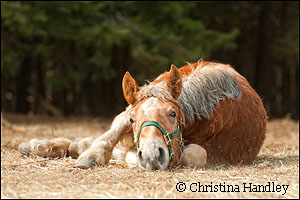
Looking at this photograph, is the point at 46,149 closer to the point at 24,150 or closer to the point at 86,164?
the point at 24,150

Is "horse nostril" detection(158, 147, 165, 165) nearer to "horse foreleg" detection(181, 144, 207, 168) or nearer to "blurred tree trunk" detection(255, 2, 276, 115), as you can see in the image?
"horse foreleg" detection(181, 144, 207, 168)

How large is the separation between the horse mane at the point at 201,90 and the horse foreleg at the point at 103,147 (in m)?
0.70

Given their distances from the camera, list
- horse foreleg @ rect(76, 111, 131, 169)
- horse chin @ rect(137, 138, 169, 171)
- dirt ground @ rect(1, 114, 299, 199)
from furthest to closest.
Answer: horse foreleg @ rect(76, 111, 131, 169) → horse chin @ rect(137, 138, 169, 171) → dirt ground @ rect(1, 114, 299, 199)

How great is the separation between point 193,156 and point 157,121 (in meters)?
0.68

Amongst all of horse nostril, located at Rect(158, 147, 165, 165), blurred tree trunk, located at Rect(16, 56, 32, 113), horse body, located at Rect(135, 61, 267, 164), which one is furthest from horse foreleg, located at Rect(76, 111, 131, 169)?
blurred tree trunk, located at Rect(16, 56, 32, 113)

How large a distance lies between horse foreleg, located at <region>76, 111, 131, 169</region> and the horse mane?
702 mm

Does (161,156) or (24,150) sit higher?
(161,156)

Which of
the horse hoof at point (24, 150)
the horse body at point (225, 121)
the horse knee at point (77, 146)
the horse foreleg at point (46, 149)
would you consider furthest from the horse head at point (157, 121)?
the horse hoof at point (24, 150)

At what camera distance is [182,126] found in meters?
4.81

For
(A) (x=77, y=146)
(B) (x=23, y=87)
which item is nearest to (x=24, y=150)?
(A) (x=77, y=146)

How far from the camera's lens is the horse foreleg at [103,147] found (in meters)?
4.64

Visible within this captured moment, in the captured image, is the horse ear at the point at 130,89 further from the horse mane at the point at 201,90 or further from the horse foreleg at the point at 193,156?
the horse foreleg at the point at 193,156

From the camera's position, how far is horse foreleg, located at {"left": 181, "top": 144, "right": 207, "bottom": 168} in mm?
4652

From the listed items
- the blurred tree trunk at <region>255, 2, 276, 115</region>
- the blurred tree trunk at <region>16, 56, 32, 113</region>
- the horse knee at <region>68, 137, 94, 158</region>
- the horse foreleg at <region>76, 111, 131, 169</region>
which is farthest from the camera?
the blurred tree trunk at <region>16, 56, 32, 113</region>
